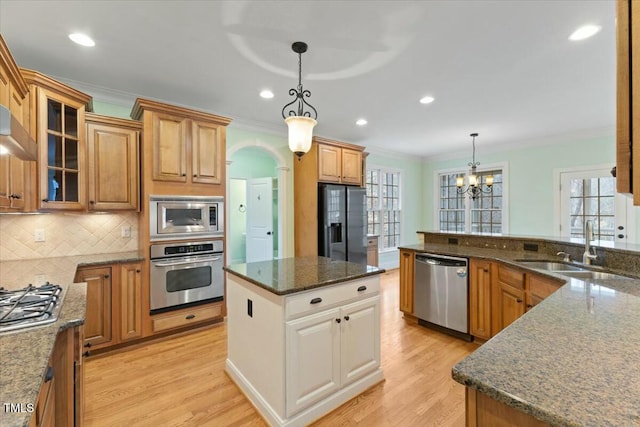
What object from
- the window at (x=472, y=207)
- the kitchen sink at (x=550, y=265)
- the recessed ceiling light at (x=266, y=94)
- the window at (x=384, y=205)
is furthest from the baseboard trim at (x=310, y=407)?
the window at (x=472, y=207)

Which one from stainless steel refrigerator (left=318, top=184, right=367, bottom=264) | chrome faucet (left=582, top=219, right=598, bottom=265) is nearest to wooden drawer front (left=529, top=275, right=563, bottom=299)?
chrome faucet (left=582, top=219, right=598, bottom=265)

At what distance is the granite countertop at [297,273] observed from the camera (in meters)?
1.79

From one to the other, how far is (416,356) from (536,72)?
297cm

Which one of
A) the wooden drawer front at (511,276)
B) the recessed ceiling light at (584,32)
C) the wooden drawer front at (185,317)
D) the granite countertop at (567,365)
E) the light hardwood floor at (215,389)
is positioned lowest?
the light hardwood floor at (215,389)

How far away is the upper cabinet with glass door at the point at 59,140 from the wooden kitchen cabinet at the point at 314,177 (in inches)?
97.2

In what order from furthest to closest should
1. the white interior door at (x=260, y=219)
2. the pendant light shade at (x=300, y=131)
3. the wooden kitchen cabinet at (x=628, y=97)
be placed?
the white interior door at (x=260, y=219) < the pendant light shade at (x=300, y=131) < the wooden kitchen cabinet at (x=628, y=97)

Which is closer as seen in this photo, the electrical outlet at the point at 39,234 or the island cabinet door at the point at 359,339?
the island cabinet door at the point at 359,339

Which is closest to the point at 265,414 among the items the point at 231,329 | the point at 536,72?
the point at 231,329

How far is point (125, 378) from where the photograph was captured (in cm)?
236

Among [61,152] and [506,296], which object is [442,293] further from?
[61,152]

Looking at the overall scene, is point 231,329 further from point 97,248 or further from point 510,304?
point 510,304

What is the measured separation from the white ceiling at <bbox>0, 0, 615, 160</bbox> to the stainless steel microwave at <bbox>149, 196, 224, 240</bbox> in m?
1.21

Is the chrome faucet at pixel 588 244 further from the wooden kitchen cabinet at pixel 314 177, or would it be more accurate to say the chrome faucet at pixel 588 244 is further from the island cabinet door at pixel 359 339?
the wooden kitchen cabinet at pixel 314 177

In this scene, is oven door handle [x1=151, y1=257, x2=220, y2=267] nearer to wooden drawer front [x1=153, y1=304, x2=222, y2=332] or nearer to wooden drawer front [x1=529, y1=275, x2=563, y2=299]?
wooden drawer front [x1=153, y1=304, x2=222, y2=332]
